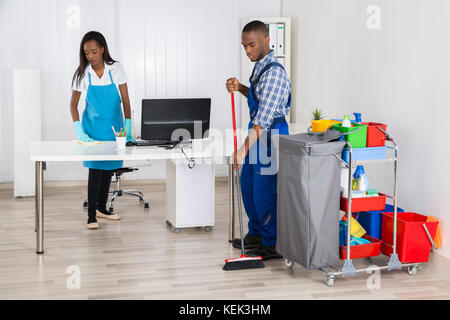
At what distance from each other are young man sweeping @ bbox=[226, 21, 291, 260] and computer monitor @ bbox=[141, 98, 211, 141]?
47 cm

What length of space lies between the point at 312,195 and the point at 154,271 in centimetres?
Answer: 106

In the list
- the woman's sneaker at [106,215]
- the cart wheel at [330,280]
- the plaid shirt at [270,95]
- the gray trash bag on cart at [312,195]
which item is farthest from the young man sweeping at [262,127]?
the woman's sneaker at [106,215]

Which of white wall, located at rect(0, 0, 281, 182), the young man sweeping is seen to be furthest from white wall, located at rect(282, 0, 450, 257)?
white wall, located at rect(0, 0, 281, 182)

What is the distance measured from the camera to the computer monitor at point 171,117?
399 centimetres

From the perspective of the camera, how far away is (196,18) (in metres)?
6.33

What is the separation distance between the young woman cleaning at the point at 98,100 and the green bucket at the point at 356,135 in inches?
67.7

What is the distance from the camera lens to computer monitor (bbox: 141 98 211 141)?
3.99m

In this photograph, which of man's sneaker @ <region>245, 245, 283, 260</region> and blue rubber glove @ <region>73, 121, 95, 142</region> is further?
blue rubber glove @ <region>73, 121, 95, 142</region>

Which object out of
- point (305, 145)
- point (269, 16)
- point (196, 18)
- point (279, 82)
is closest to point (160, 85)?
point (196, 18)

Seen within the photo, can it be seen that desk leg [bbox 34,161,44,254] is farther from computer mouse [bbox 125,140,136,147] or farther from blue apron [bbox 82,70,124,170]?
blue apron [bbox 82,70,124,170]

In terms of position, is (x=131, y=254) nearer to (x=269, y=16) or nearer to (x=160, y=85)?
(x=160, y=85)

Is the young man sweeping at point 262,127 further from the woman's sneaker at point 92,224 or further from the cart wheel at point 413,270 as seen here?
the woman's sneaker at point 92,224

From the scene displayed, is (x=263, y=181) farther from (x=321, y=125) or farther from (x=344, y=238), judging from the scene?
(x=344, y=238)

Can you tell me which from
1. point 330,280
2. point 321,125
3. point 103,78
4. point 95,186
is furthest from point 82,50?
point 330,280
